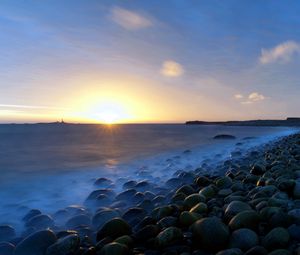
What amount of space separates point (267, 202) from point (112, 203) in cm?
367

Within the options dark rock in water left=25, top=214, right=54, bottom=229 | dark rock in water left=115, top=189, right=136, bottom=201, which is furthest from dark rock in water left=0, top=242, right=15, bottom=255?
dark rock in water left=115, top=189, right=136, bottom=201

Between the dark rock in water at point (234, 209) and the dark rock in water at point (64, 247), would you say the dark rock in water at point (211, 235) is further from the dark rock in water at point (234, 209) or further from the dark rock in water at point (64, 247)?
the dark rock in water at point (64, 247)

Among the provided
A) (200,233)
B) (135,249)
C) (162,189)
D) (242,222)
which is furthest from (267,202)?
(162,189)

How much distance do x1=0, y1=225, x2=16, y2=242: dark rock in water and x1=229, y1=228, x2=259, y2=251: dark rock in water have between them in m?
3.78

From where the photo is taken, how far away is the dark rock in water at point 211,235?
12.3 feet

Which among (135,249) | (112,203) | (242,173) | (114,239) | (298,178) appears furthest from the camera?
(242,173)

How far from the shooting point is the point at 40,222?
19.2ft

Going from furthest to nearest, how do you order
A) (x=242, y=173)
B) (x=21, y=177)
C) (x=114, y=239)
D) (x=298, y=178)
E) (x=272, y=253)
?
(x=21, y=177)
(x=242, y=173)
(x=298, y=178)
(x=114, y=239)
(x=272, y=253)

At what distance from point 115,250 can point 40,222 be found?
262 cm

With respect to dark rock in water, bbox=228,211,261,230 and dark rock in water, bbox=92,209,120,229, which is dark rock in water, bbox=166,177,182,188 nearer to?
dark rock in water, bbox=92,209,120,229

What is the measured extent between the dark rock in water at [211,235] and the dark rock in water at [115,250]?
3.01ft

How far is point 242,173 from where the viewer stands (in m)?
8.07

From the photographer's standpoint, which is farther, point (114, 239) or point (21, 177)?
point (21, 177)

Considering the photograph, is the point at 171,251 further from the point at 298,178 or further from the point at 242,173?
the point at 242,173
